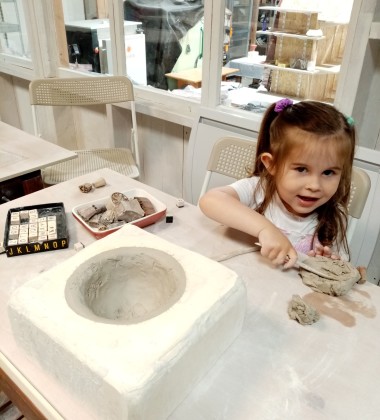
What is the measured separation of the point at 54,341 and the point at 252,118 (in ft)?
4.71

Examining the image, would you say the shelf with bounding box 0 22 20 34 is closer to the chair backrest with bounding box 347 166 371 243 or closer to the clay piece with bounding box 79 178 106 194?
the clay piece with bounding box 79 178 106 194

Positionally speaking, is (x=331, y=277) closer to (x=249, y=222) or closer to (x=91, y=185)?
(x=249, y=222)

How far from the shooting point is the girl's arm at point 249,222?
2.67ft

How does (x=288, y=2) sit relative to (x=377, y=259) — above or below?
above

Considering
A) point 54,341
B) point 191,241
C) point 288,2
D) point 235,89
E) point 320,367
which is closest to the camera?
point 54,341

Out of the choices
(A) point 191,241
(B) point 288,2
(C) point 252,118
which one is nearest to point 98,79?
(C) point 252,118

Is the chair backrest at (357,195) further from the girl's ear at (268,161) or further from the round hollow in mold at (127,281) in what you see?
the round hollow in mold at (127,281)

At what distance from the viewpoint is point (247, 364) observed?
0.61 meters

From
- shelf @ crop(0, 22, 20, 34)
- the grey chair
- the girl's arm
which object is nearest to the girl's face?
the girl's arm

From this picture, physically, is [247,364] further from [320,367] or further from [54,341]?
[54,341]

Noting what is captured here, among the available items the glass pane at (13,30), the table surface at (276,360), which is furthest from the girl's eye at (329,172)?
the glass pane at (13,30)

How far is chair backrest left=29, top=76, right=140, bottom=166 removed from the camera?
6.48ft

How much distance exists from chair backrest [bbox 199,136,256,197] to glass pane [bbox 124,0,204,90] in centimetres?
92

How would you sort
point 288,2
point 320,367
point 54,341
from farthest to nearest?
point 288,2, point 320,367, point 54,341
